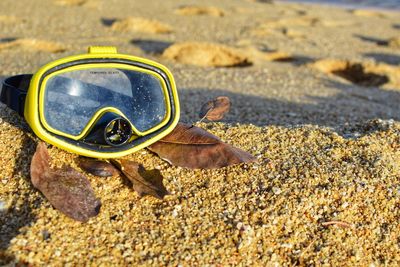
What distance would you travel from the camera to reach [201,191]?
1.80 meters

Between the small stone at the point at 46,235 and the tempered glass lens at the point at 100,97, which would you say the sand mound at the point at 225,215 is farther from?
the tempered glass lens at the point at 100,97

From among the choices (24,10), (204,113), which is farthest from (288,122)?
(24,10)

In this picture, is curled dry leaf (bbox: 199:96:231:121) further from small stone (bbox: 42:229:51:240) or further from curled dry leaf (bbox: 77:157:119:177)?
small stone (bbox: 42:229:51:240)

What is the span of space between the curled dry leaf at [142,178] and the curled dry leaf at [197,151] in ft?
0.43

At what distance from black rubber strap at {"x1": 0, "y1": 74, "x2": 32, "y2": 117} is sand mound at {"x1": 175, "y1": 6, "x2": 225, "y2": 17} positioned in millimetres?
5058

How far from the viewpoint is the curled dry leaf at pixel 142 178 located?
175 centimetres

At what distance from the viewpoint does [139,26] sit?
18.8ft

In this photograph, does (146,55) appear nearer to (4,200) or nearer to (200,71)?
(200,71)

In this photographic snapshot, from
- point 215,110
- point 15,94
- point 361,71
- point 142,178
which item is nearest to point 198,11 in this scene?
point 361,71

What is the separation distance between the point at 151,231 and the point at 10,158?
2.15ft

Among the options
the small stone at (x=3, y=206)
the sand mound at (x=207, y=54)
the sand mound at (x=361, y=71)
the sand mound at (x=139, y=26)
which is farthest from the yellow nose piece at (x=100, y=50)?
the sand mound at (x=139, y=26)

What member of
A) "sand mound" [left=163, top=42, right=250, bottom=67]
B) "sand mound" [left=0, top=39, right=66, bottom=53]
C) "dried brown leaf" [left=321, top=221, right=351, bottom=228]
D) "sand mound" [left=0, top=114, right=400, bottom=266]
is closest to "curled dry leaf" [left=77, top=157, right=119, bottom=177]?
"sand mound" [left=0, top=114, right=400, bottom=266]

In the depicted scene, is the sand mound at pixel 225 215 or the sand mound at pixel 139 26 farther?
the sand mound at pixel 139 26

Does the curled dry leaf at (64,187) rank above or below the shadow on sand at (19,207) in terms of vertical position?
above
